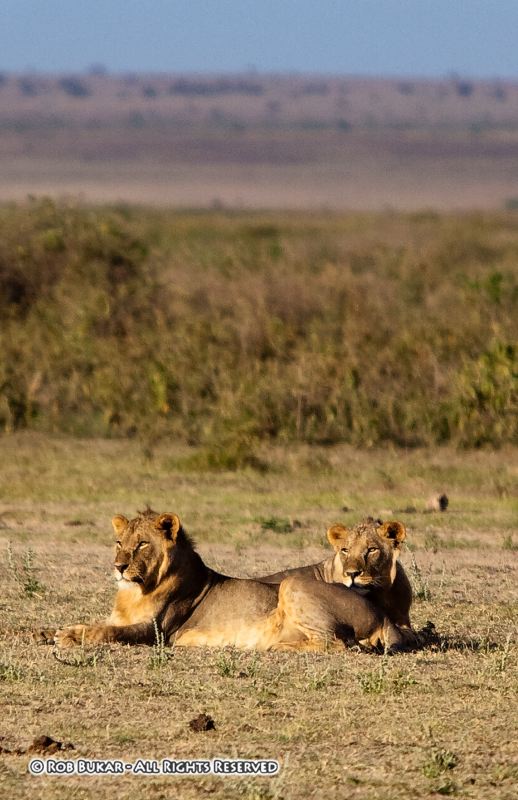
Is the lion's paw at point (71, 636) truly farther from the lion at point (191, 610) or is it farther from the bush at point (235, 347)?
the bush at point (235, 347)

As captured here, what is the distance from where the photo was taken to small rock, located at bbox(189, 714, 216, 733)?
Result: 6.45 m

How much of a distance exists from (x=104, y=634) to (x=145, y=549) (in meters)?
0.43

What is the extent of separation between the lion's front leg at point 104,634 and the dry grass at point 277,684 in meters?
0.09

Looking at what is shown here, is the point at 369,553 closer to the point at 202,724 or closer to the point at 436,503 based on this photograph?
the point at 202,724

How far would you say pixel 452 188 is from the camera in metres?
108

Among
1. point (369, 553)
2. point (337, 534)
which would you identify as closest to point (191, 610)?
point (337, 534)

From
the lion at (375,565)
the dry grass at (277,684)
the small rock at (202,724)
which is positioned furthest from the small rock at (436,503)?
the small rock at (202,724)

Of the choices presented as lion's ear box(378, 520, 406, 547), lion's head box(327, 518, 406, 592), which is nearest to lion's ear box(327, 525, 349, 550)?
lion's head box(327, 518, 406, 592)

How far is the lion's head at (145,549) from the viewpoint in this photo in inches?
302

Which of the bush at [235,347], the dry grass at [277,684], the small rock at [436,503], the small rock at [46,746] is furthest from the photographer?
the bush at [235,347]

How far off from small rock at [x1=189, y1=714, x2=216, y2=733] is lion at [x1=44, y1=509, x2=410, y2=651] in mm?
1067

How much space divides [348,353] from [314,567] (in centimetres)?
943

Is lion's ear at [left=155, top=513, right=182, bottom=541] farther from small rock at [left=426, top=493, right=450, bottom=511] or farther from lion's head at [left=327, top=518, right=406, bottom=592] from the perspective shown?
small rock at [left=426, top=493, right=450, bottom=511]

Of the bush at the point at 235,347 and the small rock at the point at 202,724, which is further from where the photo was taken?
the bush at the point at 235,347
